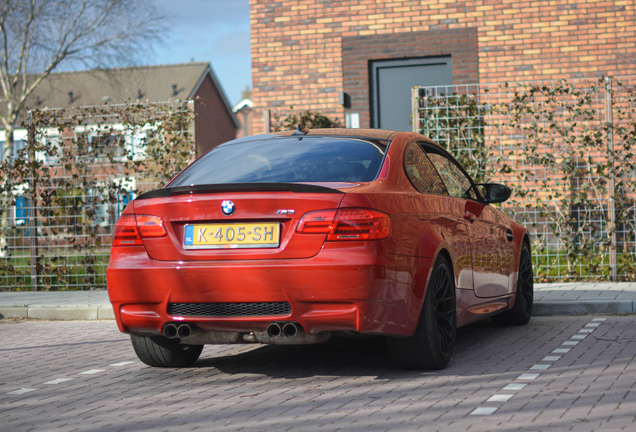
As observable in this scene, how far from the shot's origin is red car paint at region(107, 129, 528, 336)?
15.4 ft

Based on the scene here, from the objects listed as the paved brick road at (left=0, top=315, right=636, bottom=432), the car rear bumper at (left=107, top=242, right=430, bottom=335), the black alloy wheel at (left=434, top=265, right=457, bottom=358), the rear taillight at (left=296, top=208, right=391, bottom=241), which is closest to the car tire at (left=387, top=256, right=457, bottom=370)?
the black alloy wheel at (left=434, top=265, right=457, bottom=358)

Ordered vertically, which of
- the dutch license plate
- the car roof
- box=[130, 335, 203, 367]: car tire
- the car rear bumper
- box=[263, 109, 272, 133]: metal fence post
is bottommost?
box=[130, 335, 203, 367]: car tire

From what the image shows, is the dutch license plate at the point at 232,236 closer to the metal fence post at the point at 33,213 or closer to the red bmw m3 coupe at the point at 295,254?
the red bmw m3 coupe at the point at 295,254

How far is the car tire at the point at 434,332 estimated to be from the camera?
5.17 meters

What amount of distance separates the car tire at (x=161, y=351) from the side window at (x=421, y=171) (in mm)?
1981

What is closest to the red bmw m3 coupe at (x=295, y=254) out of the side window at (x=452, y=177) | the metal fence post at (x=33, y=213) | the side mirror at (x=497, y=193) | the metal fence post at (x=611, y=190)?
the side window at (x=452, y=177)

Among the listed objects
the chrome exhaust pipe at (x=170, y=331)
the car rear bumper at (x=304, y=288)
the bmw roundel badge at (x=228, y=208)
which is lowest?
the chrome exhaust pipe at (x=170, y=331)

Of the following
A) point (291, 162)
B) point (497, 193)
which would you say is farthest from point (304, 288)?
point (497, 193)

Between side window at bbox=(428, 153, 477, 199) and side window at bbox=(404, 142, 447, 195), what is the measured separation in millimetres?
172

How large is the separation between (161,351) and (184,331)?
82 cm

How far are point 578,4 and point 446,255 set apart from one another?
943 cm

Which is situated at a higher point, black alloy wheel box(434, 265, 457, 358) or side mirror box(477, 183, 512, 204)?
side mirror box(477, 183, 512, 204)

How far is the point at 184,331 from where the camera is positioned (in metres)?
4.99

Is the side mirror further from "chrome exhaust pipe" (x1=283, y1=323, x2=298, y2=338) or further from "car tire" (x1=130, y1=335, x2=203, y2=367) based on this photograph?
"car tire" (x1=130, y1=335, x2=203, y2=367)
